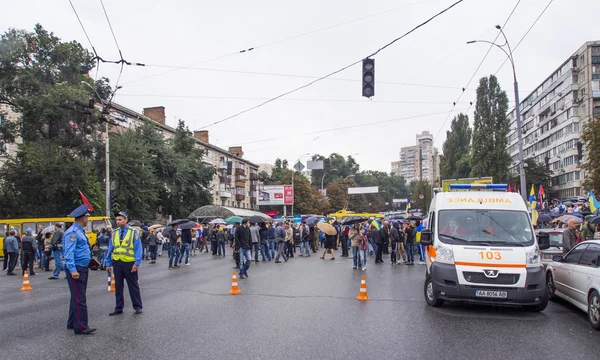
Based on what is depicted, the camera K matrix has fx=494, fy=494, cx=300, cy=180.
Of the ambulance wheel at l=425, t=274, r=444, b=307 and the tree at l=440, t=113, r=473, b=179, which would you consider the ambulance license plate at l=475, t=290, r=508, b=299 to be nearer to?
the ambulance wheel at l=425, t=274, r=444, b=307

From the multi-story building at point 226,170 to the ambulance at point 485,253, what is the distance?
1957 inches

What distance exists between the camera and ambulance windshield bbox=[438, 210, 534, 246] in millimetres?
9156

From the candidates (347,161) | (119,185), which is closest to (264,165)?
(347,161)

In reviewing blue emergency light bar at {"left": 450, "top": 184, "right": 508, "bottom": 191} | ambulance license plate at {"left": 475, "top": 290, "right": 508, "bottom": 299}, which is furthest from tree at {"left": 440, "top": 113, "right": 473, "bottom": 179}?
ambulance license plate at {"left": 475, "top": 290, "right": 508, "bottom": 299}

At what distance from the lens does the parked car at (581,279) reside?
7770 millimetres

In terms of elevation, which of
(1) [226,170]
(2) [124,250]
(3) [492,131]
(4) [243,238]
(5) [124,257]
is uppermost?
(3) [492,131]

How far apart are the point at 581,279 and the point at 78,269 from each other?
823cm

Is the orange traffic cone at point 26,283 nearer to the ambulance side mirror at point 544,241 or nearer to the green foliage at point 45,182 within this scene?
the ambulance side mirror at point 544,241

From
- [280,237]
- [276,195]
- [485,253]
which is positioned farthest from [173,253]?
[276,195]

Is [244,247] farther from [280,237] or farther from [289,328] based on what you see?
[289,328]

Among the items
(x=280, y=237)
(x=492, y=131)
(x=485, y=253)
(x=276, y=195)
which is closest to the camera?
(x=485, y=253)

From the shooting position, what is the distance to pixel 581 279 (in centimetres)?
847

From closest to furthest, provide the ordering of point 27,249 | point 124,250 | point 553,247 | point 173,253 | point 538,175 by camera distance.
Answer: point 124,250, point 553,247, point 27,249, point 173,253, point 538,175

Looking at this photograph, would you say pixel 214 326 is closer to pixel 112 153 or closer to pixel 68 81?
pixel 112 153
